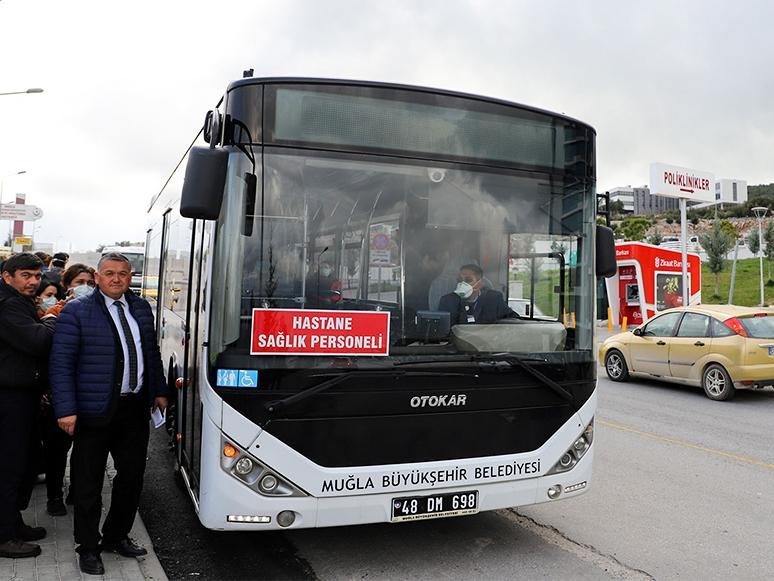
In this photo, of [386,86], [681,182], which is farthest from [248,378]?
[681,182]

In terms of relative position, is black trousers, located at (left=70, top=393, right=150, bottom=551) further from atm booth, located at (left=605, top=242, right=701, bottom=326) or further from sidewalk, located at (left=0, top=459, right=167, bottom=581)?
atm booth, located at (left=605, top=242, right=701, bottom=326)

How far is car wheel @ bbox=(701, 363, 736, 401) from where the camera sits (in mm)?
10727

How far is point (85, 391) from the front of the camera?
12.6 ft

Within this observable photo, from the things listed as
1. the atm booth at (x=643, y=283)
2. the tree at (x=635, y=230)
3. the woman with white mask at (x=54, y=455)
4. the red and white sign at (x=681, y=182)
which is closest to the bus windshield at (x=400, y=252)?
the woman with white mask at (x=54, y=455)

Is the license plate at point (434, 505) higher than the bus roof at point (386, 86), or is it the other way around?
the bus roof at point (386, 86)

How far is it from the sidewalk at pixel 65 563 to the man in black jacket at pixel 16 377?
122 mm

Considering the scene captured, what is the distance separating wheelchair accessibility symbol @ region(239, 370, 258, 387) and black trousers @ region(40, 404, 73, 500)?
2.13 metres

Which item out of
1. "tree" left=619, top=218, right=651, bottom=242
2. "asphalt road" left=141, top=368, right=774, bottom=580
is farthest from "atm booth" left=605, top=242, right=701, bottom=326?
"tree" left=619, top=218, right=651, bottom=242

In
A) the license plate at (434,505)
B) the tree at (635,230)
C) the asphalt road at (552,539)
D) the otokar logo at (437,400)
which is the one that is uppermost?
the tree at (635,230)

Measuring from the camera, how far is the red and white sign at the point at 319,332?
3.58 metres

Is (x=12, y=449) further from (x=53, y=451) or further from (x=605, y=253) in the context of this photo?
(x=605, y=253)

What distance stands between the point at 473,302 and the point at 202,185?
1779 millimetres

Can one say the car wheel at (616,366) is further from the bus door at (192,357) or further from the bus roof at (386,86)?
the bus door at (192,357)

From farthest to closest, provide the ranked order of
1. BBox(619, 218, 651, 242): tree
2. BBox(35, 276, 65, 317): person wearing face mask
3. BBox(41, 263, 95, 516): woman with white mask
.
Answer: BBox(619, 218, 651, 242): tree < BBox(35, 276, 65, 317): person wearing face mask < BBox(41, 263, 95, 516): woman with white mask
